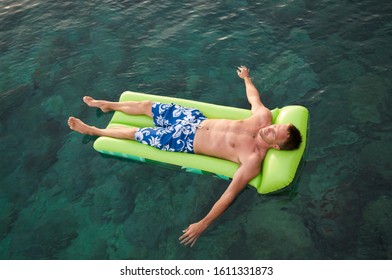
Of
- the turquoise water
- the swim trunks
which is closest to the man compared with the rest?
the swim trunks

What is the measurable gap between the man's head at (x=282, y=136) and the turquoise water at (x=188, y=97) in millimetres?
635

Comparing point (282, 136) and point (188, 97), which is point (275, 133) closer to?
point (282, 136)

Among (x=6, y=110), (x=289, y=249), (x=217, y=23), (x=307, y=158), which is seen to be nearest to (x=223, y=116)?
(x=307, y=158)

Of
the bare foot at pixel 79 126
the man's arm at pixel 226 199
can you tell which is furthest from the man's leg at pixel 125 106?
the man's arm at pixel 226 199

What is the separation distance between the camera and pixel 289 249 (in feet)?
14.0

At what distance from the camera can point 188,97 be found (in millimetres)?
6172

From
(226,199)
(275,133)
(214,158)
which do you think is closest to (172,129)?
(214,158)

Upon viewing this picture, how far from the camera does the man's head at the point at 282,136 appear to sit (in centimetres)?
441

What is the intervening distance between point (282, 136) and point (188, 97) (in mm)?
2185

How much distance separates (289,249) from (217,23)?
15.6ft

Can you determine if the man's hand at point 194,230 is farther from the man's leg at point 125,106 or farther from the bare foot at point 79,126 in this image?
the bare foot at point 79,126

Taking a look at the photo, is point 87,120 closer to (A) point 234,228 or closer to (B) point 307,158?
(A) point 234,228

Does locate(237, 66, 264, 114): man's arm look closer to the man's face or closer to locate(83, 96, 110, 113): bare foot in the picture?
the man's face
